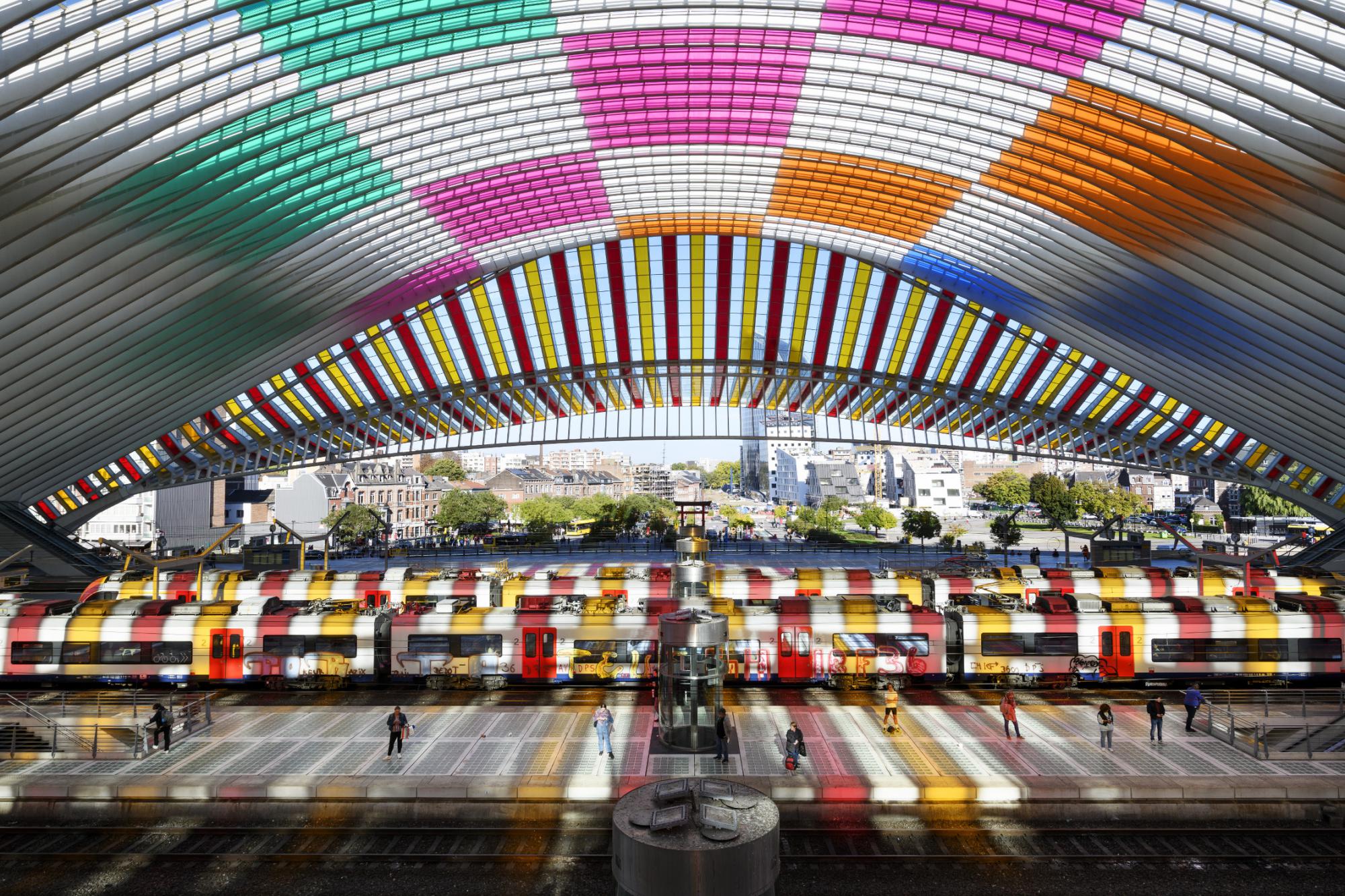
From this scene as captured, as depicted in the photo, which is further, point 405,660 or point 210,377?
point 210,377

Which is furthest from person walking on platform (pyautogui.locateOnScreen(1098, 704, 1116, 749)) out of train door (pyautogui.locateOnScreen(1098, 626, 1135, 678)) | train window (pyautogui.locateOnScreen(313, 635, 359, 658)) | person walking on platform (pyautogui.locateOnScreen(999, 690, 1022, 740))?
train window (pyautogui.locateOnScreen(313, 635, 359, 658))

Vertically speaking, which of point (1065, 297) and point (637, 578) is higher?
point (1065, 297)

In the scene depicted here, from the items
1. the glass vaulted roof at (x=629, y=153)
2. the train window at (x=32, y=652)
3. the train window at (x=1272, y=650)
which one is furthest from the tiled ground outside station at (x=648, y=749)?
the glass vaulted roof at (x=629, y=153)

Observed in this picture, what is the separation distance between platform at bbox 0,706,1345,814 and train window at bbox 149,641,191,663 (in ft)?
18.3

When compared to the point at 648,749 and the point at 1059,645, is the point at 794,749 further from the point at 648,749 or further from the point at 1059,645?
the point at 1059,645

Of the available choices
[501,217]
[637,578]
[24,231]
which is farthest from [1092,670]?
[501,217]

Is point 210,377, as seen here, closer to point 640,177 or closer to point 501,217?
point 501,217

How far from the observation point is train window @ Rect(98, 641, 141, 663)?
26.4 m

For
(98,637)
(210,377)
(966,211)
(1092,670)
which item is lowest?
(1092,670)

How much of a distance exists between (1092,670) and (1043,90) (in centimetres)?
1872

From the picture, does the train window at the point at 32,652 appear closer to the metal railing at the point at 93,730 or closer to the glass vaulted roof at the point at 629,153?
the metal railing at the point at 93,730

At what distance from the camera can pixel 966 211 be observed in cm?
4409

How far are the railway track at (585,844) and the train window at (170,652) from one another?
34.2 feet

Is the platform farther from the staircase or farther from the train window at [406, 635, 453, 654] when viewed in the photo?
the train window at [406, 635, 453, 654]
